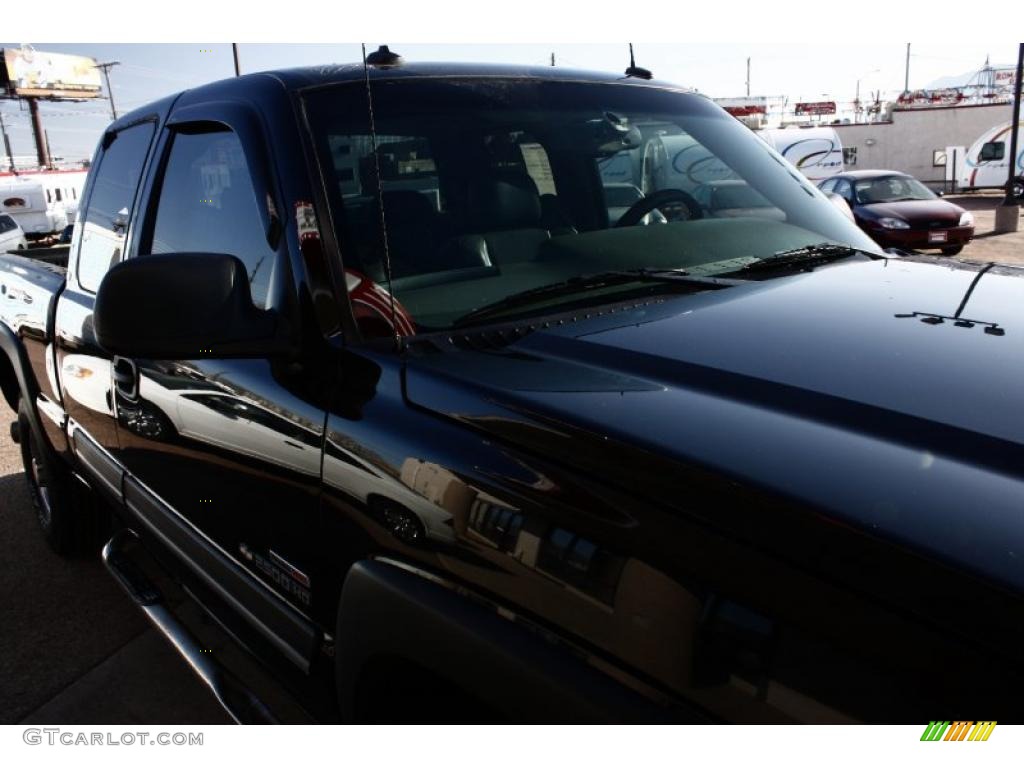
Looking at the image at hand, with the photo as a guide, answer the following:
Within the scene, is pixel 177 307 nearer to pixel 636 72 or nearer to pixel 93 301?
pixel 93 301

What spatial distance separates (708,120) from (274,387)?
1.64 m

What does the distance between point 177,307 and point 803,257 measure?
1.46 m

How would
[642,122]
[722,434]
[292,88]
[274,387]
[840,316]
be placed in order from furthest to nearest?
[642,122], [292,88], [274,387], [840,316], [722,434]

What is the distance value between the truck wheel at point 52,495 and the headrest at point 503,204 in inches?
96.7

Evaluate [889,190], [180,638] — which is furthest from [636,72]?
[889,190]

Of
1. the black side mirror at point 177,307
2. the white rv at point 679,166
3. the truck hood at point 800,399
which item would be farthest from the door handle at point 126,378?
the white rv at point 679,166

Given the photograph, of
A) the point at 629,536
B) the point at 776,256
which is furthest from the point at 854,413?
the point at 776,256

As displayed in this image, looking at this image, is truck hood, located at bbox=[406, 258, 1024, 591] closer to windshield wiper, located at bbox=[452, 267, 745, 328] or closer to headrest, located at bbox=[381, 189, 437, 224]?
windshield wiper, located at bbox=[452, 267, 745, 328]

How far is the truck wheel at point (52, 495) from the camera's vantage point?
3.71 m

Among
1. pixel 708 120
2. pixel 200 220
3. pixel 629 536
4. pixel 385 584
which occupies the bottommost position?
pixel 385 584

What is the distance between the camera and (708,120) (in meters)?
2.72

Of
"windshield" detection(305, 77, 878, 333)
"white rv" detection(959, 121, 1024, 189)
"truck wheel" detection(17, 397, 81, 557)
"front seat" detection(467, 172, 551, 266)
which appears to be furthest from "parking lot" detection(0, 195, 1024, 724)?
"white rv" detection(959, 121, 1024, 189)

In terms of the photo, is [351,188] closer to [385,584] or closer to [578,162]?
[578,162]

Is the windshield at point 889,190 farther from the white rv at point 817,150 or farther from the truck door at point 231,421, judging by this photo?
the truck door at point 231,421
